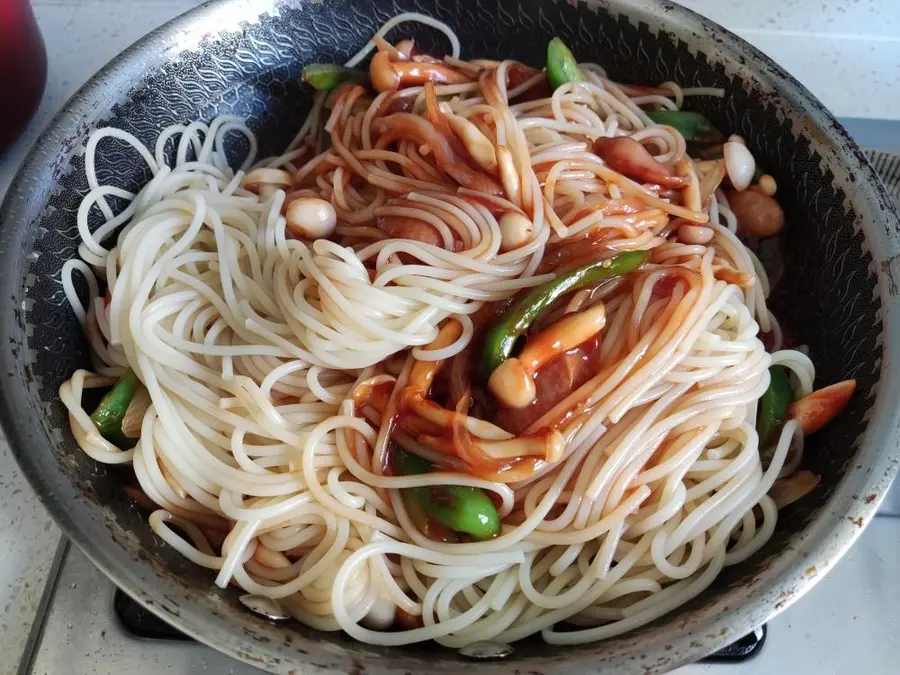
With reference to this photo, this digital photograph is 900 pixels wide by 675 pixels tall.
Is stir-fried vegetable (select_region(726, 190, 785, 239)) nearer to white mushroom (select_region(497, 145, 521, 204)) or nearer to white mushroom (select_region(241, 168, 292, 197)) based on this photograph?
white mushroom (select_region(497, 145, 521, 204))

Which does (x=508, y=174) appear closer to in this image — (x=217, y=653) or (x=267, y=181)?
(x=267, y=181)

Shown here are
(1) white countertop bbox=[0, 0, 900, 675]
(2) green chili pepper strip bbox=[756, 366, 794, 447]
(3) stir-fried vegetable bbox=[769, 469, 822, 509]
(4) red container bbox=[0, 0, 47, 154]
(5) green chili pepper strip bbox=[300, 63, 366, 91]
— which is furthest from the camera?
(1) white countertop bbox=[0, 0, 900, 675]

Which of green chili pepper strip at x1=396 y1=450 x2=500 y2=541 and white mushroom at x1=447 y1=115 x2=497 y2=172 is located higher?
white mushroom at x1=447 y1=115 x2=497 y2=172

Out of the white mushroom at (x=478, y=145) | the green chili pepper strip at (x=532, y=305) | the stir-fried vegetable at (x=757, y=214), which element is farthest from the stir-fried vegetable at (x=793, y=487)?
the white mushroom at (x=478, y=145)

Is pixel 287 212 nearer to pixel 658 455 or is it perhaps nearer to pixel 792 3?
pixel 658 455

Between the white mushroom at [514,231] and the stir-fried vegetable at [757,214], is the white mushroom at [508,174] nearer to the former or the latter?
the white mushroom at [514,231]

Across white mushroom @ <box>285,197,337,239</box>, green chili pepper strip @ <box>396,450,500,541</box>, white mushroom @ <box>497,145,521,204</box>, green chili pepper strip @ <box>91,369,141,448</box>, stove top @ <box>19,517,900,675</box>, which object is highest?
white mushroom @ <box>497,145,521,204</box>

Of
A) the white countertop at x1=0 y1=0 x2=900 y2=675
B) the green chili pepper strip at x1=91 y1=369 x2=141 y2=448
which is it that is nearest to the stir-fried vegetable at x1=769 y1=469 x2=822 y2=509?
the green chili pepper strip at x1=91 y1=369 x2=141 y2=448

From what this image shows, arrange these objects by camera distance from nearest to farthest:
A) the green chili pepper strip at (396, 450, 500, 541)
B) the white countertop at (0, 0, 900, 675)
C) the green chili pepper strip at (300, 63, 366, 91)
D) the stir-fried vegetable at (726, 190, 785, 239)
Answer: the green chili pepper strip at (396, 450, 500, 541) < the stir-fried vegetable at (726, 190, 785, 239) < the green chili pepper strip at (300, 63, 366, 91) < the white countertop at (0, 0, 900, 675)
